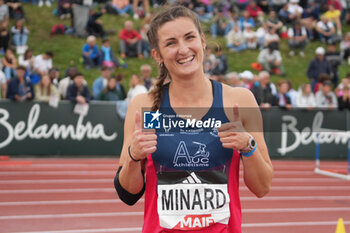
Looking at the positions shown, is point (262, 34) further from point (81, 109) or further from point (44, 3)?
point (81, 109)

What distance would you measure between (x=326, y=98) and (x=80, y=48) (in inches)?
290

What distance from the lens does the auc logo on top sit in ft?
6.12

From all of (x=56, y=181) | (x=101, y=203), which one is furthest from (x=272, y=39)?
(x=101, y=203)

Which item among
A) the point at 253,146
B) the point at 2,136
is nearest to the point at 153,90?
the point at 253,146

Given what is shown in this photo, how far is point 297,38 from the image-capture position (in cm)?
1727

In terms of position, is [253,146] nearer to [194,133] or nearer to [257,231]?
[194,133]

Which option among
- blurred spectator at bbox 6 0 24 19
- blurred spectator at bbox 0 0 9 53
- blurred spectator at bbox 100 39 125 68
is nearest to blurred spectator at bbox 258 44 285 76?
blurred spectator at bbox 100 39 125 68

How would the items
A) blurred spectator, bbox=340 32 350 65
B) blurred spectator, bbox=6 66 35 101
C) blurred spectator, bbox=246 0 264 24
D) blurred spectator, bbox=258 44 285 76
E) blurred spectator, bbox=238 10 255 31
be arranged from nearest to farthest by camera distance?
1. blurred spectator, bbox=6 66 35 101
2. blurred spectator, bbox=258 44 285 76
3. blurred spectator, bbox=238 10 255 31
4. blurred spectator, bbox=340 32 350 65
5. blurred spectator, bbox=246 0 264 24

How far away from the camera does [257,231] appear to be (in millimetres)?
5250

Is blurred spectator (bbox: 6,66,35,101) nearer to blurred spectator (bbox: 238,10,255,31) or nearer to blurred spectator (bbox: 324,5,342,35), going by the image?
blurred spectator (bbox: 238,10,255,31)

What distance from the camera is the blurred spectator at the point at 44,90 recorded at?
9.82 metres

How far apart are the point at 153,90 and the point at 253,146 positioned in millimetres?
504

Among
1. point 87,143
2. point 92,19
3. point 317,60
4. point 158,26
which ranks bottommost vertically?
point 87,143

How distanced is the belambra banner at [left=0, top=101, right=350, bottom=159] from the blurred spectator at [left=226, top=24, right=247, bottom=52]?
5631mm
